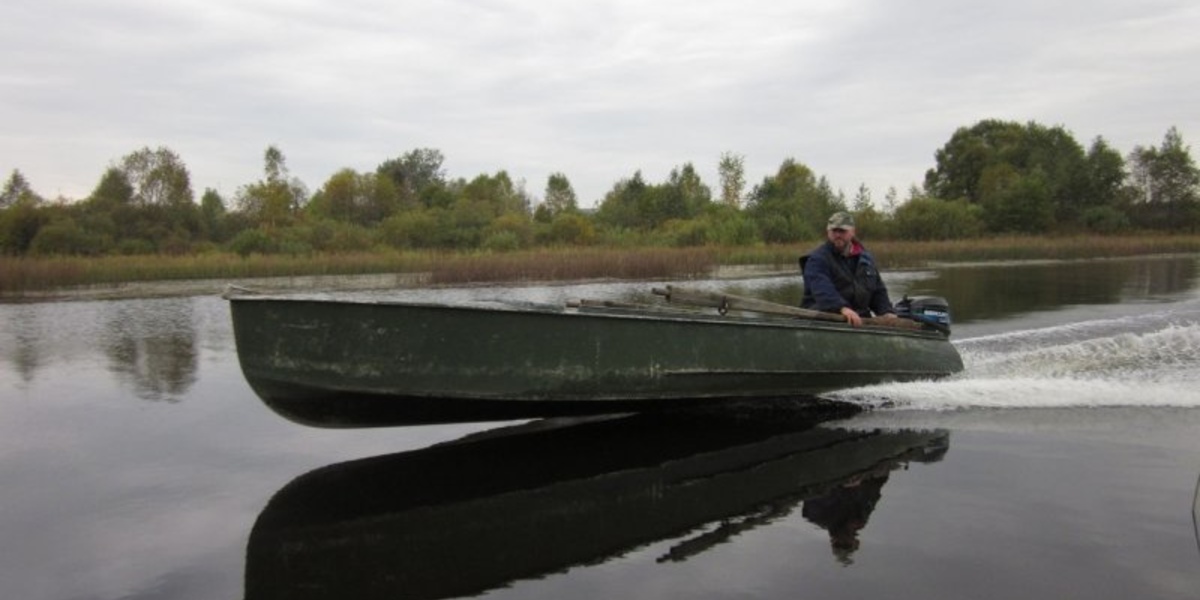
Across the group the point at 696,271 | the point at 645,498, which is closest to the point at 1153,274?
the point at 696,271

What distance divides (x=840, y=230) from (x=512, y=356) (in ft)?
11.2

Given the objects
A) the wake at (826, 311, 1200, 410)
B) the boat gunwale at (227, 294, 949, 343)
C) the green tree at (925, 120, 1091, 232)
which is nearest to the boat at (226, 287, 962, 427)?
the boat gunwale at (227, 294, 949, 343)

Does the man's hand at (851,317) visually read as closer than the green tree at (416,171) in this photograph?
Yes

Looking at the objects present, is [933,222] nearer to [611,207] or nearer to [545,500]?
[611,207]

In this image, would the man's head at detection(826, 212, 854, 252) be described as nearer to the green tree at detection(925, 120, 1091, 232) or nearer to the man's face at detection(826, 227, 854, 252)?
the man's face at detection(826, 227, 854, 252)

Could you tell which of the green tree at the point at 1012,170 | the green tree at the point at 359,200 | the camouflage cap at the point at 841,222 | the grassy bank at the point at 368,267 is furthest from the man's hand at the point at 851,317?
the green tree at the point at 1012,170

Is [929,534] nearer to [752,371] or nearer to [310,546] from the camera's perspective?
[752,371]

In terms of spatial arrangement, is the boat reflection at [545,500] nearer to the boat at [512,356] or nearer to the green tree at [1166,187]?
the boat at [512,356]

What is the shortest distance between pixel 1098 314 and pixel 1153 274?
593 inches

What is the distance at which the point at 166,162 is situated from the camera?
1917 inches

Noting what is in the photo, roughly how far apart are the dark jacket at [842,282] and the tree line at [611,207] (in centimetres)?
2698

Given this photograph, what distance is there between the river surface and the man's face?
54.9 inches

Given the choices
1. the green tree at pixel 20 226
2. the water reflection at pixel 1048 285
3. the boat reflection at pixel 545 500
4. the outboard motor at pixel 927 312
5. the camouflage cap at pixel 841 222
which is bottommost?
the boat reflection at pixel 545 500

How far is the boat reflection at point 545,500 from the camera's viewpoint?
15.2 ft
